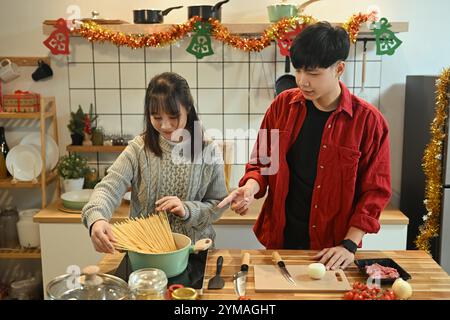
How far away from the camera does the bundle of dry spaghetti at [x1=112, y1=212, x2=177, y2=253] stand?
1.09 meters

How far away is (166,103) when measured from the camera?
1.28 m

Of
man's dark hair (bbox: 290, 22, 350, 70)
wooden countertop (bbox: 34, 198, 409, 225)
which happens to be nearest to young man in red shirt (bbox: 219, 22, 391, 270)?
man's dark hair (bbox: 290, 22, 350, 70)

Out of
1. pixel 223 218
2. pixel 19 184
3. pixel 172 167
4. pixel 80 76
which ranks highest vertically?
pixel 80 76

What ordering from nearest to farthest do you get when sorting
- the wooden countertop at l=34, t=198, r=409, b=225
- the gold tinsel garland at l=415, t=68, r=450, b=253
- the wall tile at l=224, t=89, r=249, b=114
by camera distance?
the gold tinsel garland at l=415, t=68, r=450, b=253, the wooden countertop at l=34, t=198, r=409, b=225, the wall tile at l=224, t=89, r=249, b=114

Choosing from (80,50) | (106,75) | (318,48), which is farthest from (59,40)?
(318,48)

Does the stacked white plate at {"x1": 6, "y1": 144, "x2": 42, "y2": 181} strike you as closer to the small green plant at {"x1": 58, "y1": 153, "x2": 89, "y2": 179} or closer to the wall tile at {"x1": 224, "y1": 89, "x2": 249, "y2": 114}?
the small green plant at {"x1": 58, "y1": 153, "x2": 89, "y2": 179}

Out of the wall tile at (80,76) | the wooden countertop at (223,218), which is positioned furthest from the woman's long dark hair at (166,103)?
the wall tile at (80,76)

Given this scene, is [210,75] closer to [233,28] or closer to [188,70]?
[188,70]

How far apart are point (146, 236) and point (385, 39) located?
149 centimetres

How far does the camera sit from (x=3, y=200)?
2439mm

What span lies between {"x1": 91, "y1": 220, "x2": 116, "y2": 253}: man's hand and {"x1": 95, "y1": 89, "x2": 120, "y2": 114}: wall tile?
1.30m
